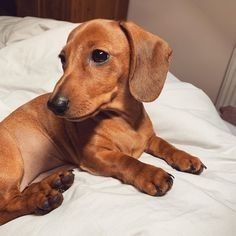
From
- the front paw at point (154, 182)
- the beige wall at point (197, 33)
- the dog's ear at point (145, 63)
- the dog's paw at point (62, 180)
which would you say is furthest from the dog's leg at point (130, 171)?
the beige wall at point (197, 33)

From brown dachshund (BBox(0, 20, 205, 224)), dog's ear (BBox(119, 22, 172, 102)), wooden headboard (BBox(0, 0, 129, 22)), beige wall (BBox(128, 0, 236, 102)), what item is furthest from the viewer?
wooden headboard (BBox(0, 0, 129, 22))

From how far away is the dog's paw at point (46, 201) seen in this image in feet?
3.62

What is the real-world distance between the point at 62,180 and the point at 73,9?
177cm

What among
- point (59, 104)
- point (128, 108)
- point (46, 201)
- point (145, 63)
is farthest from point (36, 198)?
point (145, 63)

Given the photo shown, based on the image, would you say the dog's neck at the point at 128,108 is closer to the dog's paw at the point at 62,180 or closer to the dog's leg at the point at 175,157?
the dog's leg at the point at 175,157

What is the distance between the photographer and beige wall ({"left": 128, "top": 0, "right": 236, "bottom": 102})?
2475 mm

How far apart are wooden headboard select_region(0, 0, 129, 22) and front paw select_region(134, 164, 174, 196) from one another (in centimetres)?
183

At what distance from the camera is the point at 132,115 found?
1377 millimetres

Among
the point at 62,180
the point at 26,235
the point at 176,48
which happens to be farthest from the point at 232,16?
the point at 26,235

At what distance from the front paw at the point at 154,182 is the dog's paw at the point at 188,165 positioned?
7.4 inches

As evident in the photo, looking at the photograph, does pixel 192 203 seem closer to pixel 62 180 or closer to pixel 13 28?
pixel 62 180

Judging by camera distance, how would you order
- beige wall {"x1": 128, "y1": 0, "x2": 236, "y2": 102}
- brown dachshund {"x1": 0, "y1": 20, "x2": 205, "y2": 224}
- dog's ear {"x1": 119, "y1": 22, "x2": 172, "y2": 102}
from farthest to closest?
1. beige wall {"x1": 128, "y1": 0, "x2": 236, "y2": 102}
2. dog's ear {"x1": 119, "y1": 22, "x2": 172, "y2": 102}
3. brown dachshund {"x1": 0, "y1": 20, "x2": 205, "y2": 224}

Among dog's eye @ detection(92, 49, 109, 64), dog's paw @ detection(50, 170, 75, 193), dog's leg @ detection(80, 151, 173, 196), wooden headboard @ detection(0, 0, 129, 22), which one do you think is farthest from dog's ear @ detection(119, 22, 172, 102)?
wooden headboard @ detection(0, 0, 129, 22)

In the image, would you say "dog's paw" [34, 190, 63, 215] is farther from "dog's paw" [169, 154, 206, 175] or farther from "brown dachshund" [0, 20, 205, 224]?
"dog's paw" [169, 154, 206, 175]
